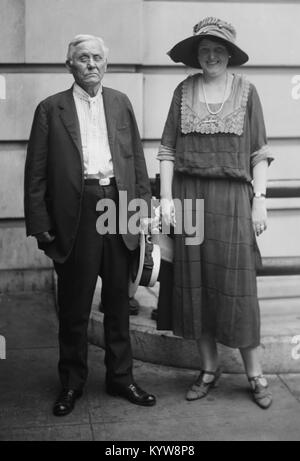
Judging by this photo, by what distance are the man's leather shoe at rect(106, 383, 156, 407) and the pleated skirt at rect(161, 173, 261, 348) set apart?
1.34 feet

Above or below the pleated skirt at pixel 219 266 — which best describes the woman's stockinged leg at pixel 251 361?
below

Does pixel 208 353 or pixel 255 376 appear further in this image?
pixel 208 353

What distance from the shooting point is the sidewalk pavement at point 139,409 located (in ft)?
13.3

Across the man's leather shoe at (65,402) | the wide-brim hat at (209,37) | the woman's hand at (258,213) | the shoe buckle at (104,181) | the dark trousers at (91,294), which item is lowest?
the man's leather shoe at (65,402)

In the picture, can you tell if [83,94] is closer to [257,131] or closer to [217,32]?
[217,32]

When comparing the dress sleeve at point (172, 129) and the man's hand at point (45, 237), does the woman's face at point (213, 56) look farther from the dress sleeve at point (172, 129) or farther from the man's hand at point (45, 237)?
the man's hand at point (45, 237)

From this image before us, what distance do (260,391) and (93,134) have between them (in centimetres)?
175

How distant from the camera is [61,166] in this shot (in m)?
4.12

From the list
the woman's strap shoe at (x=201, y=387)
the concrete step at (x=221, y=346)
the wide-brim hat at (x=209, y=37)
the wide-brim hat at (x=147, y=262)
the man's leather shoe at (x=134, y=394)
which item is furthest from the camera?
the concrete step at (x=221, y=346)

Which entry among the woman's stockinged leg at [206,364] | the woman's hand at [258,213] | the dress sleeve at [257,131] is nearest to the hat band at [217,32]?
the dress sleeve at [257,131]

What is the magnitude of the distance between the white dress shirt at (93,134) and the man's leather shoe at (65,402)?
4.07ft

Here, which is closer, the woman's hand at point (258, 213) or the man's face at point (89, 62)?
the man's face at point (89, 62)

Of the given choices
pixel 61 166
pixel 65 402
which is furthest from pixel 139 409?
pixel 61 166

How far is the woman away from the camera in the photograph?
4230 mm
